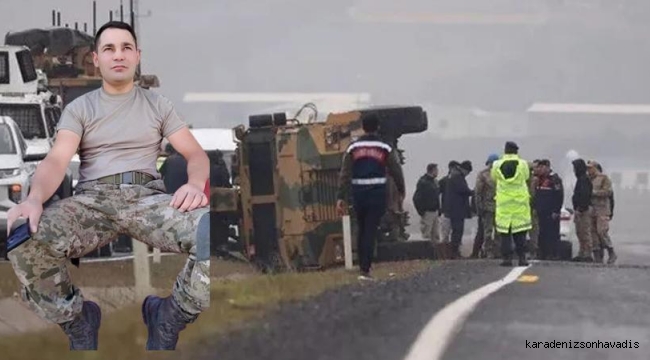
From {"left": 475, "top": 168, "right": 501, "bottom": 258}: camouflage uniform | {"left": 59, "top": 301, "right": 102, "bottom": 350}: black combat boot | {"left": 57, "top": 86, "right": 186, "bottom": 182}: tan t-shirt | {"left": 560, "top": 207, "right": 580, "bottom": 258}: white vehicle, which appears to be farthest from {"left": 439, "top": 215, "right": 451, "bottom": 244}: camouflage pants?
{"left": 59, "top": 301, "right": 102, "bottom": 350}: black combat boot

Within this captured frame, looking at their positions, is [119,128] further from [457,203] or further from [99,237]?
[457,203]

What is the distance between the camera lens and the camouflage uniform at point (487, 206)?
552cm

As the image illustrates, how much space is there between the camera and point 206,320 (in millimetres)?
5445

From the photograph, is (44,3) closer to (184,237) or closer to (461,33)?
(184,237)

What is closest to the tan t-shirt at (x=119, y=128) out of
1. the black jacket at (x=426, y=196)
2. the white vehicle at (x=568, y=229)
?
the black jacket at (x=426, y=196)

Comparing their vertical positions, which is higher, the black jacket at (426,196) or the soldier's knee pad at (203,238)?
the black jacket at (426,196)

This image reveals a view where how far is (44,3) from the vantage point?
5.62 m

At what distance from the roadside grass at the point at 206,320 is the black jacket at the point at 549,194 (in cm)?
59

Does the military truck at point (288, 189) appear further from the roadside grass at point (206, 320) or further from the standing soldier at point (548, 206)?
the standing soldier at point (548, 206)

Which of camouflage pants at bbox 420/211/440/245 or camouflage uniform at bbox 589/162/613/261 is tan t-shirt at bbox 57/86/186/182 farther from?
camouflage uniform at bbox 589/162/613/261

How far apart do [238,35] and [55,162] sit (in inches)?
28.2

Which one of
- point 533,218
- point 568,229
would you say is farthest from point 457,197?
point 568,229

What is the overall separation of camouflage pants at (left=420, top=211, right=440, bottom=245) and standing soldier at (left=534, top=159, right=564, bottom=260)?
0.34 m

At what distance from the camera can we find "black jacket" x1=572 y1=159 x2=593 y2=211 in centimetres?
540
